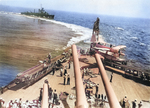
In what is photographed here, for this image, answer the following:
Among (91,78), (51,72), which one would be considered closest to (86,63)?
(91,78)

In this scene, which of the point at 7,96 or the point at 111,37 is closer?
the point at 7,96

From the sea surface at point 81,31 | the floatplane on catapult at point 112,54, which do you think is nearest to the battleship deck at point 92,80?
the floatplane on catapult at point 112,54

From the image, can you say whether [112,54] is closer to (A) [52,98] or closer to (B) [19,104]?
(A) [52,98]

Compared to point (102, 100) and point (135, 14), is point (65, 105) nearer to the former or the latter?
point (102, 100)

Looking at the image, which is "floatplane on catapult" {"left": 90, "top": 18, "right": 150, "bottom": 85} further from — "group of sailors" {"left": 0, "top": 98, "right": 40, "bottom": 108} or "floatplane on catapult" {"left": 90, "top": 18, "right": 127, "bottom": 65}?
"group of sailors" {"left": 0, "top": 98, "right": 40, "bottom": 108}

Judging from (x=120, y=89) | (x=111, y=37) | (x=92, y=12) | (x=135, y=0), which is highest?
(x=135, y=0)

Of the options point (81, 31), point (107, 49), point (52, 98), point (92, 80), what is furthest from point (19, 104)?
point (107, 49)

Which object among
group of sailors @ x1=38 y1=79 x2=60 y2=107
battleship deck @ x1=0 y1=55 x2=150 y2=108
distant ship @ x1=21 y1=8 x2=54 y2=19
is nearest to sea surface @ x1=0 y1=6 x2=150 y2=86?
distant ship @ x1=21 y1=8 x2=54 y2=19

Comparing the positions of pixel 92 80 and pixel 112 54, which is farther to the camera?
pixel 112 54

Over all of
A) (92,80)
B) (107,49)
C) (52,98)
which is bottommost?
(52,98)

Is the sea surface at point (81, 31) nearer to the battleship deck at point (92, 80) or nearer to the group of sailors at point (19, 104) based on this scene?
the battleship deck at point (92, 80)
